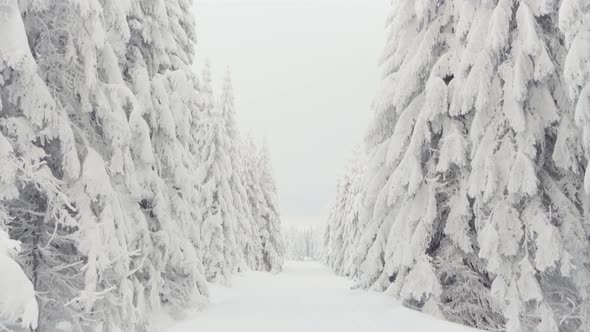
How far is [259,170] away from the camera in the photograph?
2111 inches

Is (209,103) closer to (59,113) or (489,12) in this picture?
(489,12)

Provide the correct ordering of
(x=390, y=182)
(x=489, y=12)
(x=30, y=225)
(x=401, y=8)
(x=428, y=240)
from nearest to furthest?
(x=30, y=225)
(x=489, y=12)
(x=428, y=240)
(x=390, y=182)
(x=401, y=8)

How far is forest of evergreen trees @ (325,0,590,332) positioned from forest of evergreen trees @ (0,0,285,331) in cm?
634

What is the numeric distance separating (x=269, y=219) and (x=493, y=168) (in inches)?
1601

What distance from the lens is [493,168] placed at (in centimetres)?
1216

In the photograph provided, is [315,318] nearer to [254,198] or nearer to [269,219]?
[254,198]

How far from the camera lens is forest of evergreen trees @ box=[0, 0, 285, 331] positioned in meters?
7.62

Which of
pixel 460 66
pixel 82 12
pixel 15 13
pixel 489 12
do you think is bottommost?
pixel 15 13

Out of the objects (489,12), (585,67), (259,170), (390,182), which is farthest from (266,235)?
(585,67)

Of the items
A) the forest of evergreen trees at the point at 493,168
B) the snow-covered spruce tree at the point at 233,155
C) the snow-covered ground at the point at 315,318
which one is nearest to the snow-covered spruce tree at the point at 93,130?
the snow-covered ground at the point at 315,318

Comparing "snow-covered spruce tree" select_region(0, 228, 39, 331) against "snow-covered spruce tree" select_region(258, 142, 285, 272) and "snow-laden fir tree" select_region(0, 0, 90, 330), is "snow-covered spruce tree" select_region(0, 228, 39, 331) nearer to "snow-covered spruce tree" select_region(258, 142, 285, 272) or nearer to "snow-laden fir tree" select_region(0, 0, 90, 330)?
"snow-laden fir tree" select_region(0, 0, 90, 330)

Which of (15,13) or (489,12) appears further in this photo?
(489,12)

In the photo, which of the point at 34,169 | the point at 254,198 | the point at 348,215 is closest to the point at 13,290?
the point at 34,169

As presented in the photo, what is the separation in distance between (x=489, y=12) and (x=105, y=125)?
9479 mm
